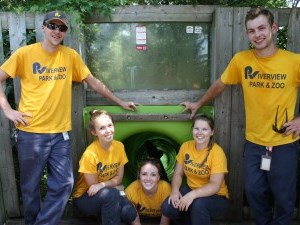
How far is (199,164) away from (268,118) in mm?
733

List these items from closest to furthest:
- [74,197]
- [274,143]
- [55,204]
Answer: [274,143] → [55,204] → [74,197]

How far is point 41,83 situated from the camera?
11.3 feet

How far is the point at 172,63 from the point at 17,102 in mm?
1543

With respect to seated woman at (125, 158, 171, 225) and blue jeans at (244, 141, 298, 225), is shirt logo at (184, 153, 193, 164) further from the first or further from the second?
blue jeans at (244, 141, 298, 225)

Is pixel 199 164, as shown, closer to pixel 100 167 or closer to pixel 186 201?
pixel 186 201

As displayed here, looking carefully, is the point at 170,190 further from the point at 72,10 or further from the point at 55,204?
the point at 72,10

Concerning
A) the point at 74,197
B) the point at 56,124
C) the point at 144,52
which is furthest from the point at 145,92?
the point at 74,197

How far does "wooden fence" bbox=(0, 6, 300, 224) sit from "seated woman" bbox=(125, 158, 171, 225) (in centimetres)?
63

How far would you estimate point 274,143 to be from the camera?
3.30 m

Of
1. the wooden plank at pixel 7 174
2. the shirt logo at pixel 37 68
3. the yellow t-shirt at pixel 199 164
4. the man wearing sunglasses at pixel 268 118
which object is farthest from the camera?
the wooden plank at pixel 7 174

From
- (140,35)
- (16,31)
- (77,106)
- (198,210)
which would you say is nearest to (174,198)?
(198,210)

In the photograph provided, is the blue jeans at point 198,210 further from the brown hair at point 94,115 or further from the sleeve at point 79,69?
the sleeve at point 79,69

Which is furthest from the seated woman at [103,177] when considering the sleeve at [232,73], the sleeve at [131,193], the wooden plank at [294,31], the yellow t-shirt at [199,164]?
the wooden plank at [294,31]

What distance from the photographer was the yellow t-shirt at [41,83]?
3.43 meters
